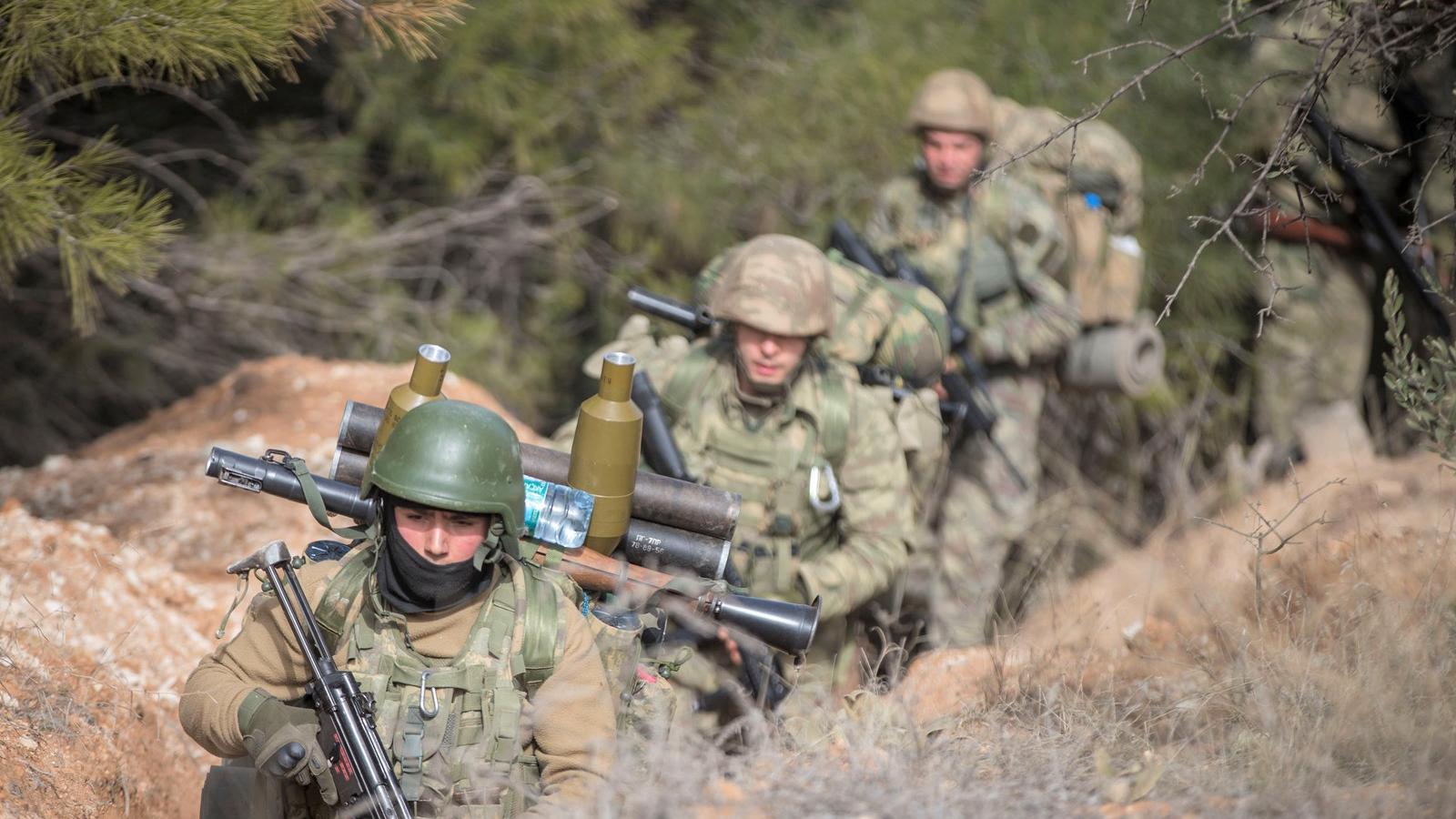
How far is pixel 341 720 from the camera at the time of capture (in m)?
3.22

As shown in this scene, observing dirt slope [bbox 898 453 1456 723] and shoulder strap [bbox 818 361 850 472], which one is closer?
dirt slope [bbox 898 453 1456 723]

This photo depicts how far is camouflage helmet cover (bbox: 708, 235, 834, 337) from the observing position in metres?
5.21

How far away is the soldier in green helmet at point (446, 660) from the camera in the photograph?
11.0 feet

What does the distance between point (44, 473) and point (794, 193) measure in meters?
5.20

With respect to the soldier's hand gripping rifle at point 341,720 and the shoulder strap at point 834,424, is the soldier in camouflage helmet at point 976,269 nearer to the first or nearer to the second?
the shoulder strap at point 834,424

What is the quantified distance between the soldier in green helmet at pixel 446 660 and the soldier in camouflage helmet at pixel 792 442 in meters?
1.77

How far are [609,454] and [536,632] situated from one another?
0.88 metres

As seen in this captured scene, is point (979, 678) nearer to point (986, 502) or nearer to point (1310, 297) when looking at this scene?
point (986, 502)

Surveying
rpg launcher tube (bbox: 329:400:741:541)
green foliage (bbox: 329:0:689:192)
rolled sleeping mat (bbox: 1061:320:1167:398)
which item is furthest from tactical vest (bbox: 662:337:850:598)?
green foliage (bbox: 329:0:689:192)

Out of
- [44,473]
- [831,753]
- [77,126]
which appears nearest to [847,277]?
[831,753]

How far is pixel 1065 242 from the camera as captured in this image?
7.73m

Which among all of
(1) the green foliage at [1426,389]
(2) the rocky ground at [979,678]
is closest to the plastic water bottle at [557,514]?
(2) the rocky ground at [979,678]

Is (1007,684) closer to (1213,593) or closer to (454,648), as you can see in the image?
(1213,593)

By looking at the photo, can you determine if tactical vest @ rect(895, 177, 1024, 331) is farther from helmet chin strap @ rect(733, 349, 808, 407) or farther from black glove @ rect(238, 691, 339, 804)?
black glove @ rect(238, 691, 339, 804)
